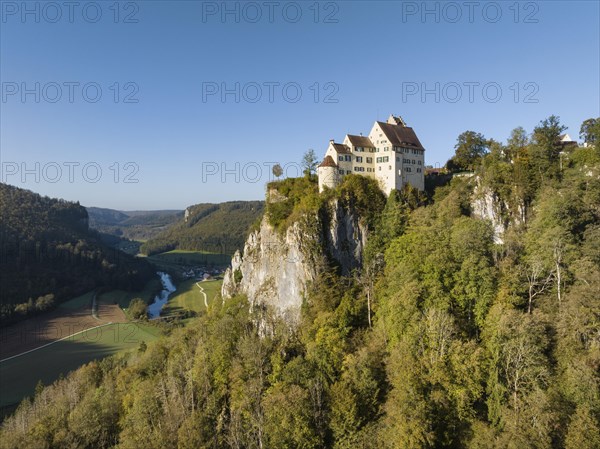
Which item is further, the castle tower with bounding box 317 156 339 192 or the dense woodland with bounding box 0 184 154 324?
the dense woodland with bounding box 0 184 154 324

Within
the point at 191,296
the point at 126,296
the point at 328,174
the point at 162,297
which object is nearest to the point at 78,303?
the point at 126,296

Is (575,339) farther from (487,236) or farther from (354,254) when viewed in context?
(354,254)

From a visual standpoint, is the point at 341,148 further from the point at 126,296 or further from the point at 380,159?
the point at 126,296

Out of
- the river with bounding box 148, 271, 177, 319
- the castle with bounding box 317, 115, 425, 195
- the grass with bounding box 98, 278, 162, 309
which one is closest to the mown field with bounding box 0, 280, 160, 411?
the grass with bounding box 98, 278, 162, 309

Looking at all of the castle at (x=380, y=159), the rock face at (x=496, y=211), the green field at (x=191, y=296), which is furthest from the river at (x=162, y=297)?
the rock face at (x=496, y=211)

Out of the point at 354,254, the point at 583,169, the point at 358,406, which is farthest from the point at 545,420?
the point at 583,169

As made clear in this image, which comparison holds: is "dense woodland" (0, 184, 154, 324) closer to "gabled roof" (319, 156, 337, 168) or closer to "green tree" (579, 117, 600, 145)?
"gabled roof" (319, 156, 337, 168)
